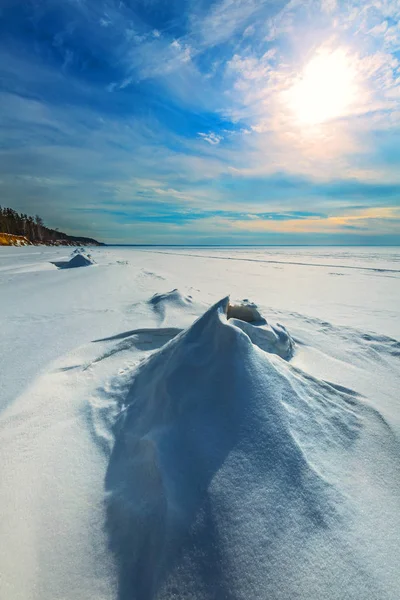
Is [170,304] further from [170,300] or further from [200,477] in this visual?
[200,477]

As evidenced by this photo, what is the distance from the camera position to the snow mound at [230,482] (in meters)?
0.97

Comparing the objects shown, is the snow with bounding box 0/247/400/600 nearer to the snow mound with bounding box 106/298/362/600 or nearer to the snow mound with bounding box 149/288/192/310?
the snow mound with bounding box 106/298/362/600

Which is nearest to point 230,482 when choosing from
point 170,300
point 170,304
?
point 170,304

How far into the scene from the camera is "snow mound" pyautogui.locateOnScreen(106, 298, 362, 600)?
97cm

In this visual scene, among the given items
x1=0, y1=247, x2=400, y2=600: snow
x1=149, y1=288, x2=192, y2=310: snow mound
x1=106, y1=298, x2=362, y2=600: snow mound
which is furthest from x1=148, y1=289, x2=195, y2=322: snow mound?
x1=106, y1=298, x2=362, y2=600: snow mound

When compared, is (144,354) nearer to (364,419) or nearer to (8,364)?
(8,364)

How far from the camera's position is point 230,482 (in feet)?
3.84

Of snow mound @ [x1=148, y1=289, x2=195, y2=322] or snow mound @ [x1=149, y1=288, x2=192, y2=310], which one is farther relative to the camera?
snow mound @ [x1=149, y1=288, x2=192, y2=310]

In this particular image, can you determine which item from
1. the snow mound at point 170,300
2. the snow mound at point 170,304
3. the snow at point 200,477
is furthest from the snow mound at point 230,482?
the snow mound at point 170,300

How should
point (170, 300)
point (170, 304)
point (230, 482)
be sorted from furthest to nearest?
point (170, 300) → point (170, 304) → point (230, 482)

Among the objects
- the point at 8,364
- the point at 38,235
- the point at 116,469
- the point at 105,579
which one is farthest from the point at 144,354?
the point at 38,235

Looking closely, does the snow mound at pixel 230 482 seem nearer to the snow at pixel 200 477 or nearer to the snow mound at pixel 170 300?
the snow at pixel 200 477

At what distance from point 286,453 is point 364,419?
0.81 m

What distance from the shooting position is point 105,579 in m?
1.04
